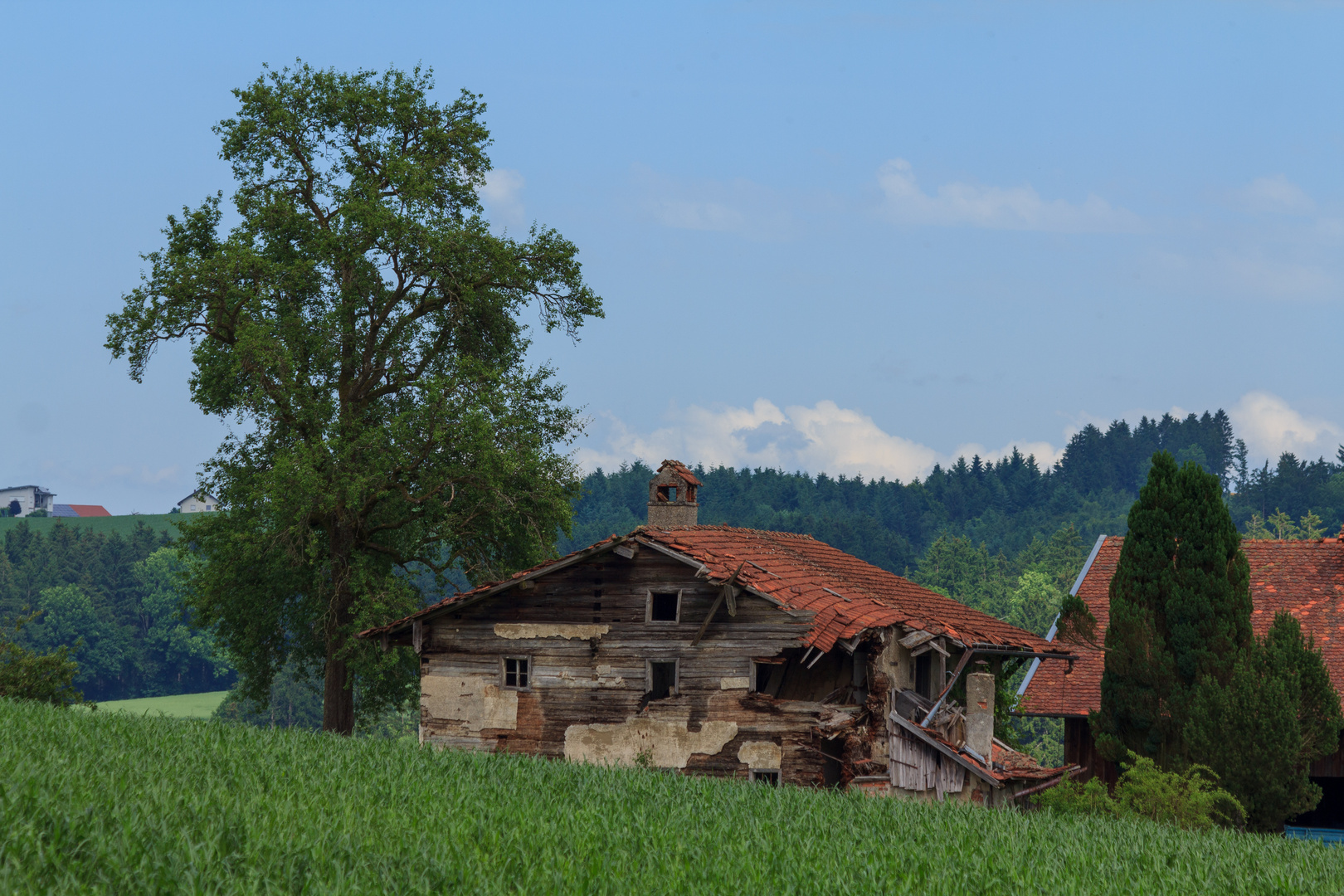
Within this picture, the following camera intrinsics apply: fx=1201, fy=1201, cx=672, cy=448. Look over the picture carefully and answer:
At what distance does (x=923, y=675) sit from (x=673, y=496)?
7675 millimetres

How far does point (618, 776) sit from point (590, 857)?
6.60 meters

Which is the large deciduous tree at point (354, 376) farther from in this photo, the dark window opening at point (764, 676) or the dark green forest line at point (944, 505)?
the dark green forest line at point (944, 505)

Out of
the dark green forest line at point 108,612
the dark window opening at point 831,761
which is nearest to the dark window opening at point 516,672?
the dark window opening at point 831,761

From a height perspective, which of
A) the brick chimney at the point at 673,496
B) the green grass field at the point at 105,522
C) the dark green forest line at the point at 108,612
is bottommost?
the dark green forest line at the point at 108,612

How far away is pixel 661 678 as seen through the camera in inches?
983

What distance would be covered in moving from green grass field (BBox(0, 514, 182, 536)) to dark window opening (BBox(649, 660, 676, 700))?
154487 mm

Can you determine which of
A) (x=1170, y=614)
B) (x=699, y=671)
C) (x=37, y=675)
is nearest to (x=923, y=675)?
(x=1170, y=614)

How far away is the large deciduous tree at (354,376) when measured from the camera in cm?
3181

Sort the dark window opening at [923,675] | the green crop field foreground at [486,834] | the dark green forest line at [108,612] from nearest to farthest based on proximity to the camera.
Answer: the green crop field foreground at [486,834] < the dark window opening at [923,675] < the dark green forest line at [108,612]

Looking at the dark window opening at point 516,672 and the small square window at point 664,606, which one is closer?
the small square window at point 664,606

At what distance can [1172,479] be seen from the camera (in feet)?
85.8

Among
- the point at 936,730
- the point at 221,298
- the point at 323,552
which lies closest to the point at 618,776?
the point at 936,730

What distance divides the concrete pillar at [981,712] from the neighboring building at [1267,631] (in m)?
0.79

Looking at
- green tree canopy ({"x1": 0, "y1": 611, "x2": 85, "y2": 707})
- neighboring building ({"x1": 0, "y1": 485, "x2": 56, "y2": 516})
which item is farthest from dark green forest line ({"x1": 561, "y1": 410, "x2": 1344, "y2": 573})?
green tree canopy ({"x1": 0, "y1": 611, "x2": 85, "y2": 707})
